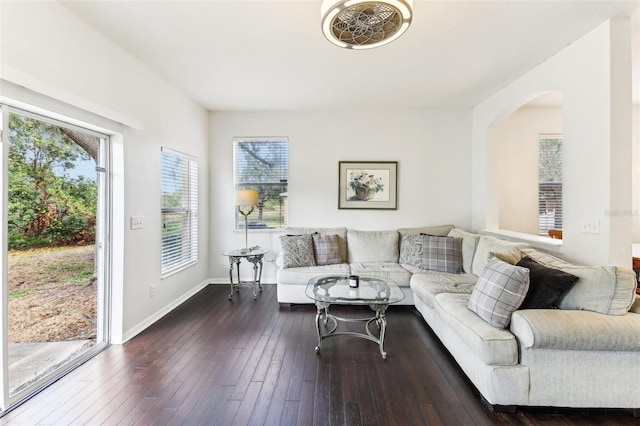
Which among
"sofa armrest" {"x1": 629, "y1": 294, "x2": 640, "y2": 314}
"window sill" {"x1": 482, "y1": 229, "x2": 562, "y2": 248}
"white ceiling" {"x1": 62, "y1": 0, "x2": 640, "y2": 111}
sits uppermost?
"white ceiling" {"x1": 62, "y1": 0, "x2": 640, "y2": 111}

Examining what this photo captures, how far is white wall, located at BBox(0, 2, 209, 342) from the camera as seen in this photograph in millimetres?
1700

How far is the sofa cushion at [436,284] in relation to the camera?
2574 millimetres

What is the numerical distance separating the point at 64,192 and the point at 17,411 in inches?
58.5

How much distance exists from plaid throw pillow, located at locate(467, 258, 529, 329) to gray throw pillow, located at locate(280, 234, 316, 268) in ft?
6.82

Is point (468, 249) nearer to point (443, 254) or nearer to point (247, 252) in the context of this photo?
point (443, 254)

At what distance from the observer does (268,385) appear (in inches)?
74.5

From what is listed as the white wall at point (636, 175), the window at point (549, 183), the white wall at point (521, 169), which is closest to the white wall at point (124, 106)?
the white wall at point (521, 169)

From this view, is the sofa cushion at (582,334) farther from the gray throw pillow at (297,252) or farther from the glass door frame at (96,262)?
the glass door frame at (96,262)

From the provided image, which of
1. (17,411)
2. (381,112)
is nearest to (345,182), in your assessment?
(381,112)

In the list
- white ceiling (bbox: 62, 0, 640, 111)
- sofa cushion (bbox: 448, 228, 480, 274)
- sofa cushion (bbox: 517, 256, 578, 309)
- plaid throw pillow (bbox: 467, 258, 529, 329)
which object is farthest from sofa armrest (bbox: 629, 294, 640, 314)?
white ceiling (bbox: 62, 0, 640, 111)

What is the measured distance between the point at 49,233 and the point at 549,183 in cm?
594

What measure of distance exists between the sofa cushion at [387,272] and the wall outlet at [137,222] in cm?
243

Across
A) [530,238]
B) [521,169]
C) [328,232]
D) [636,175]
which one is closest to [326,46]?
[328,232]

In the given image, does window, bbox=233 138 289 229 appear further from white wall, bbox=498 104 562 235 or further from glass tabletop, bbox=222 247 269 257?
white wall, bbox=498 104 562 235
